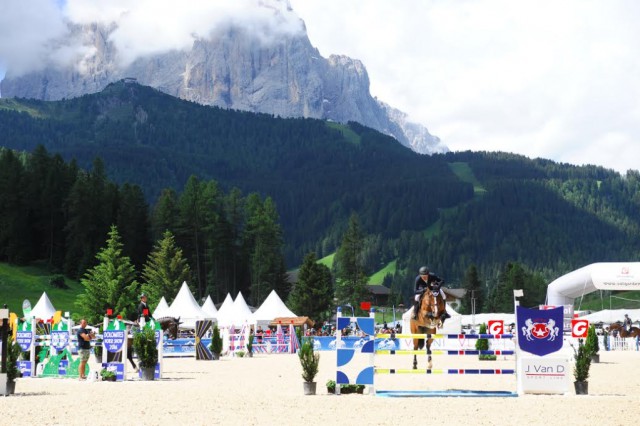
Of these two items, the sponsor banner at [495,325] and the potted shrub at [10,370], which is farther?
the sponsor banner at [495,325]

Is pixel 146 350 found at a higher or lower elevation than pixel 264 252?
lower

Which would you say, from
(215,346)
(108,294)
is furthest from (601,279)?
(108,294)

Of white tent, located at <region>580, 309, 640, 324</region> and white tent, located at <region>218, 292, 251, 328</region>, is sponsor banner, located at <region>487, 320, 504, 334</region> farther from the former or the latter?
white tent, located at <region>580, 309, 640, 324</region>

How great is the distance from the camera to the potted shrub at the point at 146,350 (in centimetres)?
2428

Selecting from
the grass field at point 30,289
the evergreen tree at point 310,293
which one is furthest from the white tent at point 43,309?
the evergreen tree at point 310,293

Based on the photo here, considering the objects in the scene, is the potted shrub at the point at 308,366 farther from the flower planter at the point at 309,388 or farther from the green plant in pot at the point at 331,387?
the green plant in pot at the point at 331,387

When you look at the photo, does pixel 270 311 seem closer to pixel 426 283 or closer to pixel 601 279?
pixel 601 279

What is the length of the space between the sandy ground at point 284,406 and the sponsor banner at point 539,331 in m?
1.11

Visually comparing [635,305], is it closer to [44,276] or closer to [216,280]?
[216,280]

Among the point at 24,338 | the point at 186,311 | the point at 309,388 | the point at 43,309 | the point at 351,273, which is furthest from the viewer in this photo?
the point at 351,273

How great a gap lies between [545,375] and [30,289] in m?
76.5

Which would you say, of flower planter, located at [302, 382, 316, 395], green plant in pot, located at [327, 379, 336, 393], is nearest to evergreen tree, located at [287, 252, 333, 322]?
flower planter, located at [302, 382, 316, 395]

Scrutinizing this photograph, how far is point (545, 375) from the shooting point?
1908cm

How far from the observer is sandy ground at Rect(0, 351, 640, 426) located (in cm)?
1449
